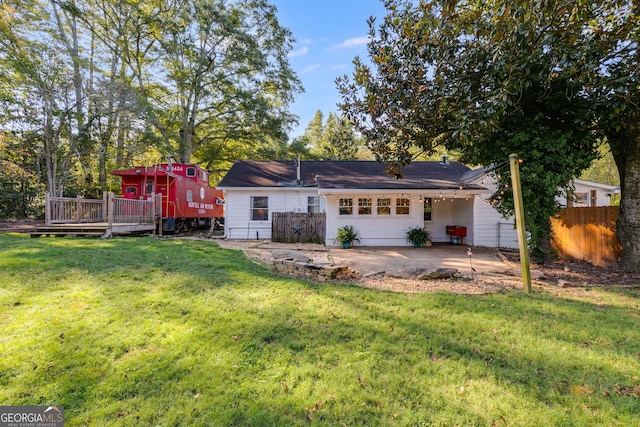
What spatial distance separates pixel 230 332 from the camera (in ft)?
11.2

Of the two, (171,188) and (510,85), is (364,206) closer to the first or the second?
(510,85)

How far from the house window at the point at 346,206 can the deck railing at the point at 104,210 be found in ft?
27.4

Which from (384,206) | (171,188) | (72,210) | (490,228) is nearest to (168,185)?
(171,188)

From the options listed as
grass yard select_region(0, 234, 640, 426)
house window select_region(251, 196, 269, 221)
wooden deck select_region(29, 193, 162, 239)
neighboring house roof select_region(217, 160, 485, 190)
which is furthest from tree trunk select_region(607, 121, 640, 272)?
wooden deck select_region(29, 193, 162, 239)

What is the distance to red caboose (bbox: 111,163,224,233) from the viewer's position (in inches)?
539

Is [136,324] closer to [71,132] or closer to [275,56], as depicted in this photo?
[71,132]

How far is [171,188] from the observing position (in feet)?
46.3

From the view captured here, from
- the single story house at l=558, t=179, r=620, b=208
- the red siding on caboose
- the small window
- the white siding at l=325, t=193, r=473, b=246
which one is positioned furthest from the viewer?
the single story house at l=558, t=179, r=620, b=208

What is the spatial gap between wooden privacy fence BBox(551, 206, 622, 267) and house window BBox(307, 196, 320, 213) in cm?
968

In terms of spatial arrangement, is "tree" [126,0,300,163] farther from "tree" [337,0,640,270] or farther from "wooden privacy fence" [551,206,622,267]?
"wooden privacy fence" [551,206,622,267]

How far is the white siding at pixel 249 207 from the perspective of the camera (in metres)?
14.8

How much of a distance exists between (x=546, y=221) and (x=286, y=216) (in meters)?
9.70

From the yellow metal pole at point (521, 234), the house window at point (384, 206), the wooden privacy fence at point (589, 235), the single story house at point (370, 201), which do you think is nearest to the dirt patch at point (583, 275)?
the wooden privacy fence at point (589, 235)

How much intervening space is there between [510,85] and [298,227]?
32.4ft
